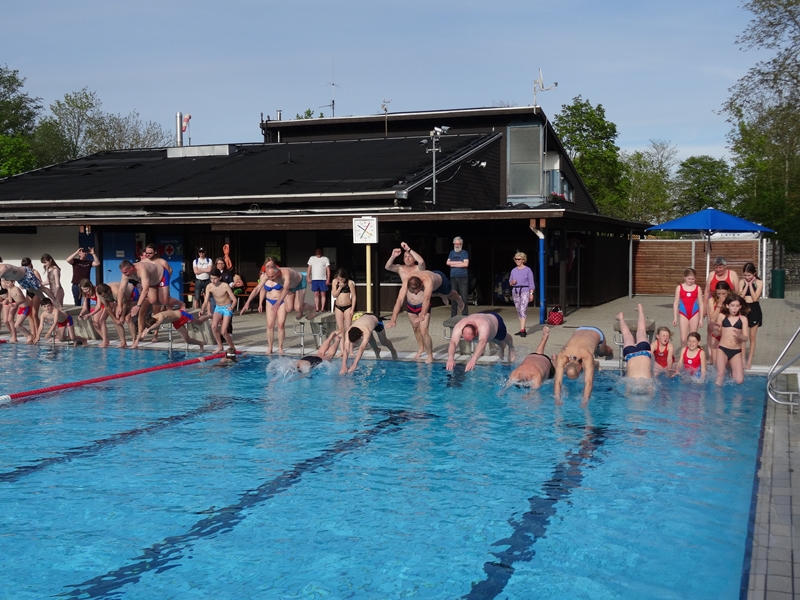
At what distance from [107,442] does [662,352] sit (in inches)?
285

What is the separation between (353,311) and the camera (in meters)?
13.0

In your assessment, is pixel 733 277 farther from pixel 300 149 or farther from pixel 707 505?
pixel 300 149

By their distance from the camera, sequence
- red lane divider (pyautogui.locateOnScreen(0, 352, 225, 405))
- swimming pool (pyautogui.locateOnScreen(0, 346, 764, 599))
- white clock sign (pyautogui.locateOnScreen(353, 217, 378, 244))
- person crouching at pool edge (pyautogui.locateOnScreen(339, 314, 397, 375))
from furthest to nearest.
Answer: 1. white clock sign (pyautogui.locateOnScreen(353, 217, 378, 244))
2. person crouching at pool edge (pyautogui.locateOnScreen(339, 314, 397, 375))
3. red lane divider (pyautogui.locateOnScreen(0, 352, 225, 405))
4. swimming pool (pyautogui.locateOnScreen(0, 346, 764, 599))

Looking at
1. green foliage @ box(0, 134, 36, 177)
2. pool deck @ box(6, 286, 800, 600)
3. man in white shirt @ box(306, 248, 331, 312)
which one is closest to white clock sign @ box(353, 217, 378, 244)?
pool deck @ box(6, 286, 800, 600)

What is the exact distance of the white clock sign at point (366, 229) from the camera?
1533cm

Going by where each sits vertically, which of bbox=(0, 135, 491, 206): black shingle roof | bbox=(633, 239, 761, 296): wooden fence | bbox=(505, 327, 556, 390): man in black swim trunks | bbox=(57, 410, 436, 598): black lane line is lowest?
bbox=(57, 410, 436, 598): black lane line

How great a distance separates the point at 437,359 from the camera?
42.5ft

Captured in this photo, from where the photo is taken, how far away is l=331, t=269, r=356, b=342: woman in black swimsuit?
12617 millimetres

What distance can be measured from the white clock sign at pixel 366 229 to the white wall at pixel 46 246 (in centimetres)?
1172

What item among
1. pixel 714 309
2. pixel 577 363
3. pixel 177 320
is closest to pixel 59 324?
pixel 177 320

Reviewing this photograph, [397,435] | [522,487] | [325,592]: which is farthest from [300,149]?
[325,592]

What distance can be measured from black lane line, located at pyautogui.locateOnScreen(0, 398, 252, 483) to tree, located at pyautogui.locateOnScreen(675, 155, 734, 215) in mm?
49553

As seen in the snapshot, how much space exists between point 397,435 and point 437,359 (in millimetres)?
4200

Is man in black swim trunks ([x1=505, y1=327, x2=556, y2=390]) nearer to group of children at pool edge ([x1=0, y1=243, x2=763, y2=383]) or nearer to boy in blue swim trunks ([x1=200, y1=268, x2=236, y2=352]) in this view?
group of children at pool edge ([x1=0, y1=243, x2=763, y2=383])
